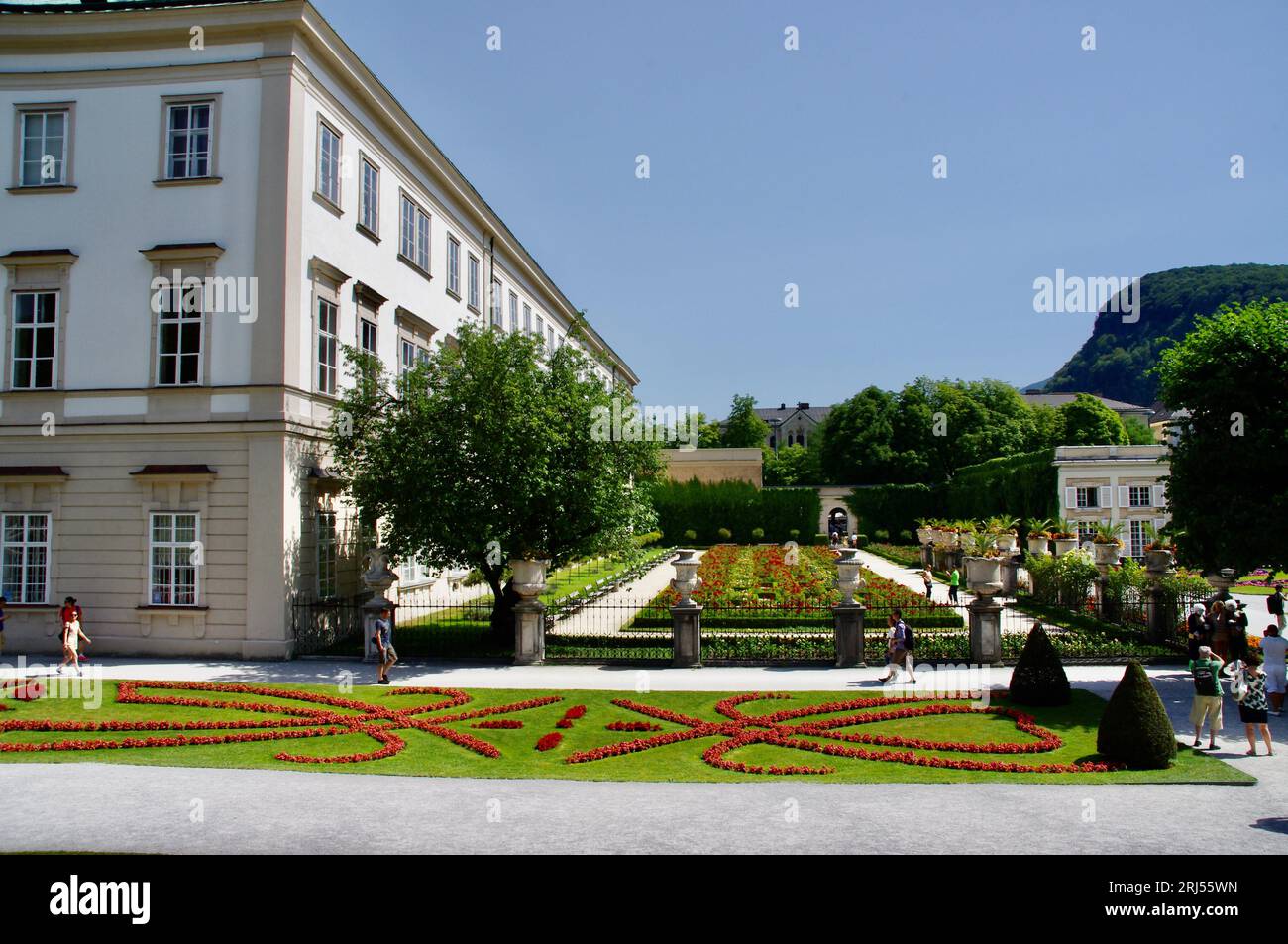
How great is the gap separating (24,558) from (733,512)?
45909 mm

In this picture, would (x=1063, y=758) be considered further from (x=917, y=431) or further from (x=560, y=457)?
(x=917, y=431)

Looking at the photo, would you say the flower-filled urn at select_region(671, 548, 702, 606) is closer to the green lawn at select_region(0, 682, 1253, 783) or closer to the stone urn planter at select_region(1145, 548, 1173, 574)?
the green lawn at select_region(0, 682, 1253, 783)

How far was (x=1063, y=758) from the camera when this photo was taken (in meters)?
12.1

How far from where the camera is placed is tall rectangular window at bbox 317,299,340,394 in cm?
2142

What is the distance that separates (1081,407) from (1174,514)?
221 feet

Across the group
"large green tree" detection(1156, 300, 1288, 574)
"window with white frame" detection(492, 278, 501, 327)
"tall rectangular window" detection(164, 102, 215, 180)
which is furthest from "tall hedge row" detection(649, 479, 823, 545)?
"large green tree" detection(1156, 300, 1288, 574)

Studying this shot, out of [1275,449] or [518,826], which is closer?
[518,826]

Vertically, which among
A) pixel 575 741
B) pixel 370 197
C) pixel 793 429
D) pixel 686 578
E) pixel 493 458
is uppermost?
pixel 793 429

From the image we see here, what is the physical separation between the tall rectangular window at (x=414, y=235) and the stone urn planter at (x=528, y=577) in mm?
11432

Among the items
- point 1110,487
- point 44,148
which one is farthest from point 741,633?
point 1110,487

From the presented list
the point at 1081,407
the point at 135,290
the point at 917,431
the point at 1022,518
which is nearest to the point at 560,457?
the point at 135,290

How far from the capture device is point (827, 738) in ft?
43.8

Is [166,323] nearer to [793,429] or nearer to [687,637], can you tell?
[687,637]
